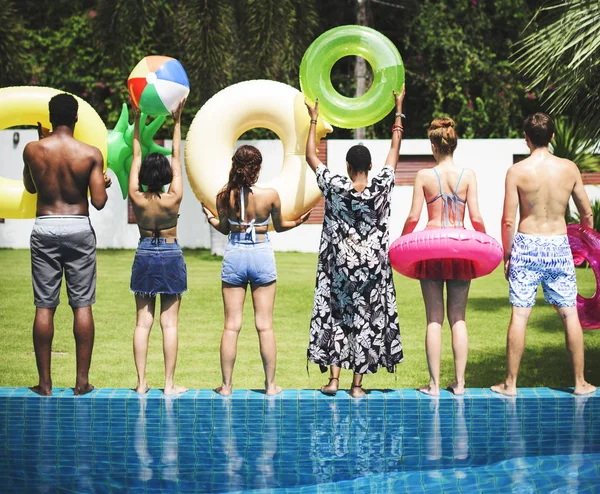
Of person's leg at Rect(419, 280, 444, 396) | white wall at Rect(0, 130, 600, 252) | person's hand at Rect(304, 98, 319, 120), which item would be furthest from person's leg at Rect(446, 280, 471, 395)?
white wall at Rect(0, 130, 600, 252)

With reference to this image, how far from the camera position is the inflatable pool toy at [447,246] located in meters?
5.11

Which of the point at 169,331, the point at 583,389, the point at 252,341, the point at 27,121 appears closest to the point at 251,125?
the point at 27,121

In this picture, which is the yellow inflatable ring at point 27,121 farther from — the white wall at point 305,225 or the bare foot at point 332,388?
the white wall at point 305,225

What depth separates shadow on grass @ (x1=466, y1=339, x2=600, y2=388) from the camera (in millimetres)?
7016

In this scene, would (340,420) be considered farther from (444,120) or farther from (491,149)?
(491,149)

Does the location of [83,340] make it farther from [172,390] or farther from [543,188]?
[543,188]

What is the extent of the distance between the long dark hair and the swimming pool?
4.08 ft

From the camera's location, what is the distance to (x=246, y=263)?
5230 mm

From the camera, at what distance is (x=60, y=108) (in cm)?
523

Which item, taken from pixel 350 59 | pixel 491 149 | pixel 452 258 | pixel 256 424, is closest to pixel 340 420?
pixel 256 424

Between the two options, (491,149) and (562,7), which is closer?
(562,7)

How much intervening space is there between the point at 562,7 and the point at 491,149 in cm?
1040

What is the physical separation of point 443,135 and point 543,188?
70 centimetres

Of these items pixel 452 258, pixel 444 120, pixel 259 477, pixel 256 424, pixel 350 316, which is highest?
pixel 444 120
